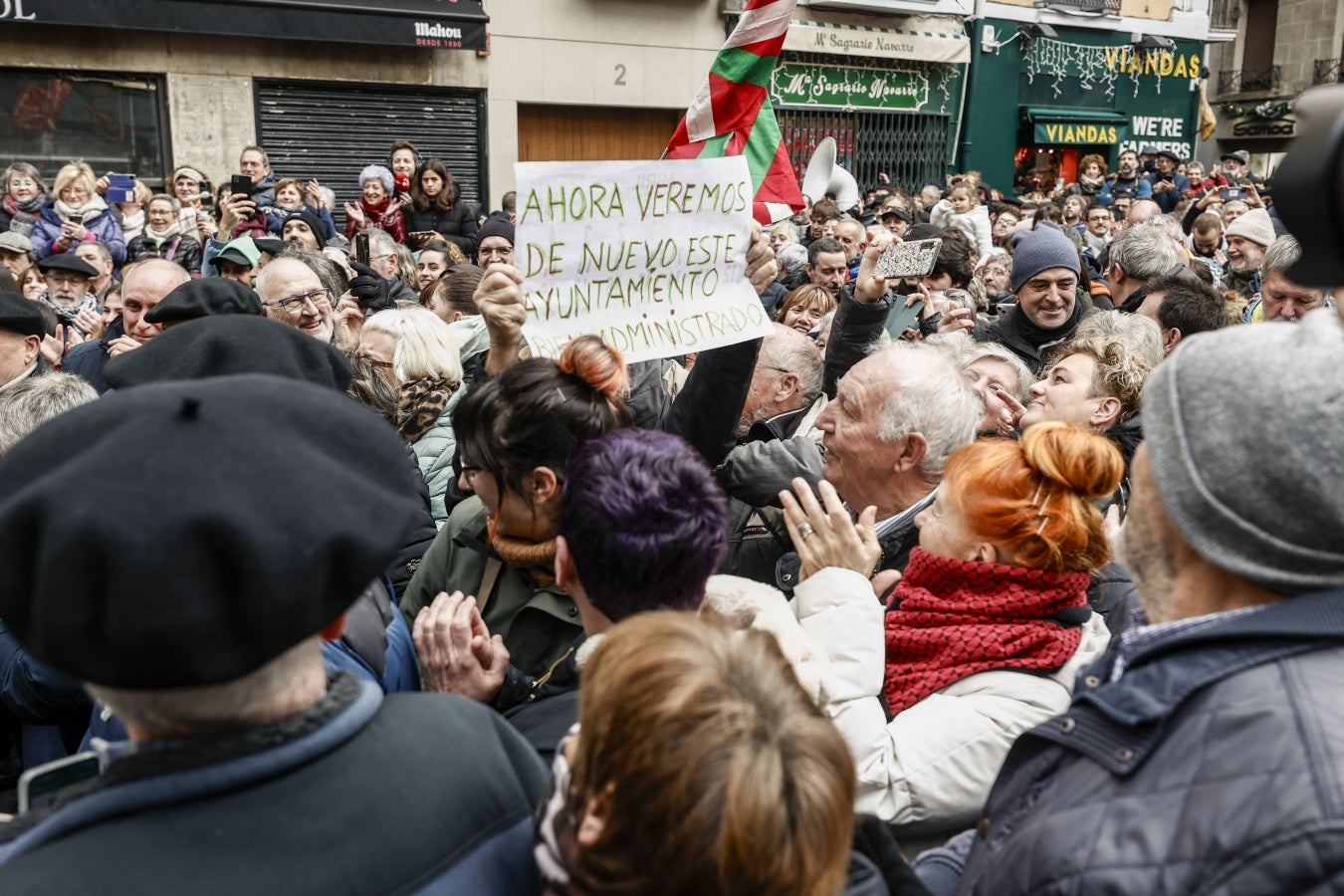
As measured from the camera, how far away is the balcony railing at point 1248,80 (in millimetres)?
30222

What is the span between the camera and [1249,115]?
2998 cm

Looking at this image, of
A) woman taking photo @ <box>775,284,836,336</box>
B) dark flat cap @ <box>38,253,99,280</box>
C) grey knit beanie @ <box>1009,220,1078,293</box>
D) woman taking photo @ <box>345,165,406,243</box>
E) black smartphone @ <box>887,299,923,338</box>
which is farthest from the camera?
woman taking photo @ <box>345,165,406,243</box>

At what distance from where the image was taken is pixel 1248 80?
30.9 m

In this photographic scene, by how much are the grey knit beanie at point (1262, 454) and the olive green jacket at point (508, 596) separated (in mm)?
1244

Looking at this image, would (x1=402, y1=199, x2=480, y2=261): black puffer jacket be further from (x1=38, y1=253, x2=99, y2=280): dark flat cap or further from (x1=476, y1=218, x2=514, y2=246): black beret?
(x1=38, y1=253, x2=99, y2=280): dark flat cap

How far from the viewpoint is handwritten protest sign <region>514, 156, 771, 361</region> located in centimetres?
283

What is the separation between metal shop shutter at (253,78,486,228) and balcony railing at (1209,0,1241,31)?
23187 millimetres

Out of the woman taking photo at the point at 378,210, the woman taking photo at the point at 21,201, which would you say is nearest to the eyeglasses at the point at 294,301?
the woman taking photo at the point at 21,201

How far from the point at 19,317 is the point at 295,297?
1022 mm

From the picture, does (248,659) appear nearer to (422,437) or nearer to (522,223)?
(522,223)

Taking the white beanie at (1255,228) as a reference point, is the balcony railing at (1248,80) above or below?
above

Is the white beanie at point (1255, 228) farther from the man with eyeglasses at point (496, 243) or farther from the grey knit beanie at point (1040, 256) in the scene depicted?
the man with eyeglasses at point (496, 243)

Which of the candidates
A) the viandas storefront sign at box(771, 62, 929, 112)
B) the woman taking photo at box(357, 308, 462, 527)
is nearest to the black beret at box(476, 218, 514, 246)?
the woman taking photo at box(357, 308, 462, 527)

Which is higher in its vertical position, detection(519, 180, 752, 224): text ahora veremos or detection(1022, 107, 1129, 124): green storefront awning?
detection(1022, 107, 1129, 124): green storefront awning
